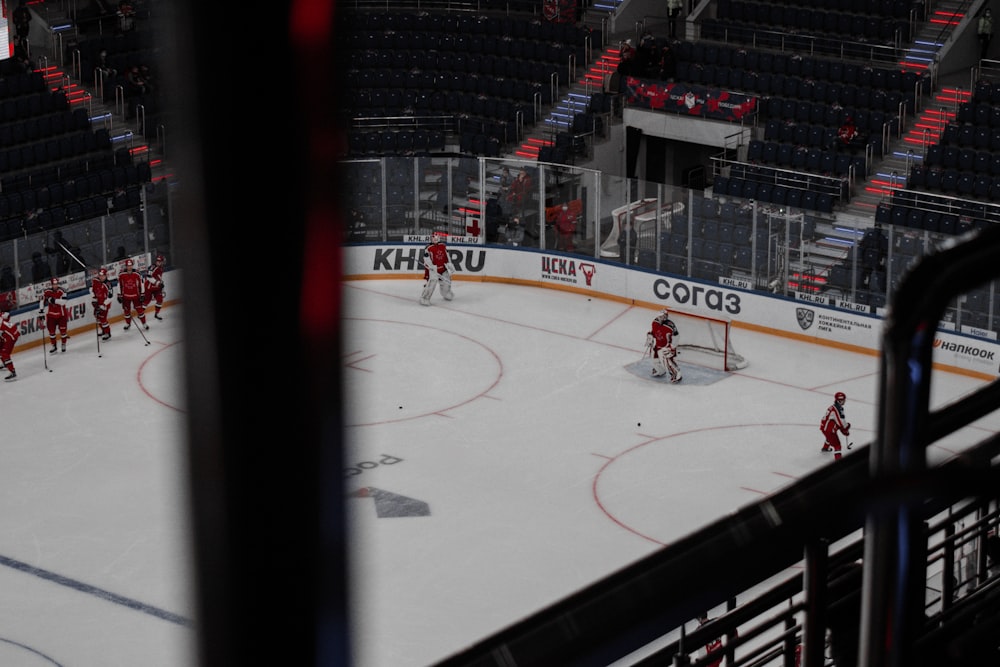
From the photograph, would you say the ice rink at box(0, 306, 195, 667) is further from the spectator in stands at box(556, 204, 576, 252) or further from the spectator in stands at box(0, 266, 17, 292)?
the spectator in stands at box(556, 204, 576, 252)

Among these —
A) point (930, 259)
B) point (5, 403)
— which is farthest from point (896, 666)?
point (5, 403)

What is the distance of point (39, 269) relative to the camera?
22.3 metres

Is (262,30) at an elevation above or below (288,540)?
above

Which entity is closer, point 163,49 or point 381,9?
point 163,49

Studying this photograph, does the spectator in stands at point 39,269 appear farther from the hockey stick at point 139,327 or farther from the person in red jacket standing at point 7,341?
the hockey stick at point 139,327

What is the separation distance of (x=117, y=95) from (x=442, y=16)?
688 centimetres

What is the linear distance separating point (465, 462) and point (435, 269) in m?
6.38

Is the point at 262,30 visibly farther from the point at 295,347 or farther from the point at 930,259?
the point at 930,259

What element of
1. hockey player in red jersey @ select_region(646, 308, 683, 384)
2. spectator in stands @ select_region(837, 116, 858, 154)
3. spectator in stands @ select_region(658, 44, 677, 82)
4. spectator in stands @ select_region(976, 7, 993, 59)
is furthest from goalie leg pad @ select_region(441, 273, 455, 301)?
spectator in stands @ select_region(976, 7, 993, 59)

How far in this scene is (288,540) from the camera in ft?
2.75

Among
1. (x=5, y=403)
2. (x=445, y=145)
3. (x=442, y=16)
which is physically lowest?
(x=5, y=403)

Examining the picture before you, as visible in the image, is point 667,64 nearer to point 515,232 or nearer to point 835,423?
point 515,232

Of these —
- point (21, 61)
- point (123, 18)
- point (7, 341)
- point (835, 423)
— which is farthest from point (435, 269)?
point (123, 18)

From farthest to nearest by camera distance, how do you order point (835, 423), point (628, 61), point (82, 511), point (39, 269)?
point (628, 61) → point (39, 269) → point (835, 423) → point (82, 511)
